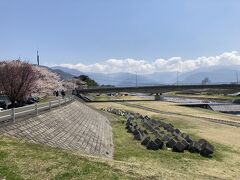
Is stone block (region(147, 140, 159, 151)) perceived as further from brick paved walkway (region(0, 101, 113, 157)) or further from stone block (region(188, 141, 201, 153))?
brick paved walkway (region(0, 101, 113, 157))

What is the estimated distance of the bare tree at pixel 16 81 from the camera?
61.4 metres

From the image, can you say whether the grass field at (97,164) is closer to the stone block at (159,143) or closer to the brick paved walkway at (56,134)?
the stone block at (159,143)

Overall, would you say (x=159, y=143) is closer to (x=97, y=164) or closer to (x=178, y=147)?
(x=178, y=147)

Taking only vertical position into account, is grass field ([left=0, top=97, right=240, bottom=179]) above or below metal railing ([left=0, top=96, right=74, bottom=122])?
below

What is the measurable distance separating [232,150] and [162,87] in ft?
408

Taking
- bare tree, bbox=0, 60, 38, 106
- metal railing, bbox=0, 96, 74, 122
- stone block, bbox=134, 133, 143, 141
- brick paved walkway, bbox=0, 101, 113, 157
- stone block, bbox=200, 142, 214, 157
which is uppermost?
bare tree, bbox=0, 60, 38, 106

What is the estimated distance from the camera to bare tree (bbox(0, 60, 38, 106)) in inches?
2416

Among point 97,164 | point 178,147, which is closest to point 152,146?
point 178,147

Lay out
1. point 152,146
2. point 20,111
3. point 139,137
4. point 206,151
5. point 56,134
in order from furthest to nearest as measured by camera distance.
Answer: point 139,137
point 152,146
point 206,151
point 20,111
point 56,134

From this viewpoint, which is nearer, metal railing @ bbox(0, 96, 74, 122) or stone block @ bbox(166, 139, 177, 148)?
metal railing @ bbox(0, 96, 74, 122)

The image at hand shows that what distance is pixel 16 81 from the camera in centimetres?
6388

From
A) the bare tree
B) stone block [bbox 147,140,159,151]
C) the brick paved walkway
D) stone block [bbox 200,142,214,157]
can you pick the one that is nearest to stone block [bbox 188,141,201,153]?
stone block [bbox 200,142,214,157]

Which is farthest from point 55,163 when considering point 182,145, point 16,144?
point 182,145

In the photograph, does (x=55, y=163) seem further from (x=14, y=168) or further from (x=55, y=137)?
(x=55, y=137)
